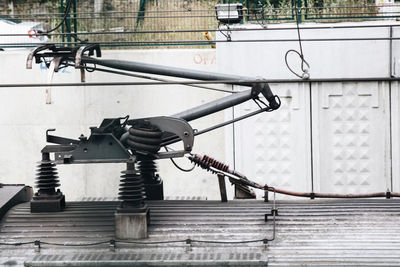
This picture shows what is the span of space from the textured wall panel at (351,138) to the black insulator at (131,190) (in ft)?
21.0

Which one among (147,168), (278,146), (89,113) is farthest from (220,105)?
(89,113)

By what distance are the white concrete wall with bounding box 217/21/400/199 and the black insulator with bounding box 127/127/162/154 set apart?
586cm

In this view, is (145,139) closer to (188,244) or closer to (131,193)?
(131,193)

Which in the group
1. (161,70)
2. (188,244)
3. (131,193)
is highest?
(161,70)

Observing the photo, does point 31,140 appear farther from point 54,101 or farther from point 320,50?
point 320,50

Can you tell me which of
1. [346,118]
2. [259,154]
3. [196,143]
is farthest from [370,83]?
[196,143]

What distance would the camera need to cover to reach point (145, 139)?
8.33 meters

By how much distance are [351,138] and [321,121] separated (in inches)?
25.4

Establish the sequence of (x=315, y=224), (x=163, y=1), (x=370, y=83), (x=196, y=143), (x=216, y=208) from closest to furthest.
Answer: (x=315, y=224) → (x=216, y=208) → (x=370, y=83) → (x=196, y=143) → (x=163, y=1)

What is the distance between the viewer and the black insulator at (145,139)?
8305 mm

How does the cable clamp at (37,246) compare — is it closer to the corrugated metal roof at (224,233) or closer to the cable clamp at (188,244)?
the corrugated metal roof at (224,233)

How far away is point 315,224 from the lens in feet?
27.6

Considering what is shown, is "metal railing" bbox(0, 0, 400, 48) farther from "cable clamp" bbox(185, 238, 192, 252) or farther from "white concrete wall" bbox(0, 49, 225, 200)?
"cable clamp" bbox(185, 238, 192, 252)

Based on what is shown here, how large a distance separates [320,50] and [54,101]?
5.56m
